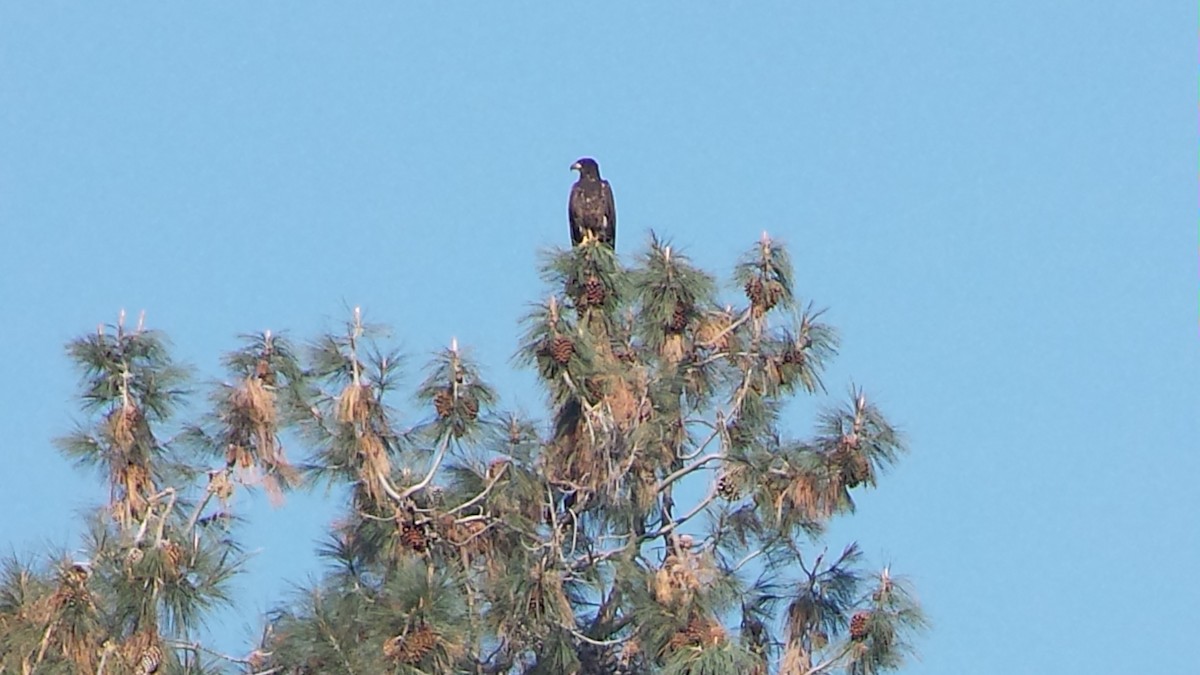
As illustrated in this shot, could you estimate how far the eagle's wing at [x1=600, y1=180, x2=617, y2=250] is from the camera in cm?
1479

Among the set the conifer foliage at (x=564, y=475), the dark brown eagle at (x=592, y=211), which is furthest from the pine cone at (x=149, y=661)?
the dark brown eagle at (x=592, y=211)

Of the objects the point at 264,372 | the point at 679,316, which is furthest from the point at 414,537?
the point at 679,316

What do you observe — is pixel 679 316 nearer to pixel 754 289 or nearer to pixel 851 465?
pixel 754 289

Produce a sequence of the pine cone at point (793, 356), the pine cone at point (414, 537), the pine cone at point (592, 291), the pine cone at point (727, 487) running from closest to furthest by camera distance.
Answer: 1. the pine cone at point (414, 537)
2. the pine cone at point (592, 291)
3. the pine cone at point (727, 487)
4. the pine cone at point (793, 356)

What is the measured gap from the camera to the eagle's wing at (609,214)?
14789 millimetres

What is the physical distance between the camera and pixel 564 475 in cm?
1220

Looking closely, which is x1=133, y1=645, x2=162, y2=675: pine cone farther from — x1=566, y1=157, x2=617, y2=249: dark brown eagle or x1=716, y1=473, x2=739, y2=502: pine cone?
x1=566, y1=157, x2=617, y2=249: dark brown eagle

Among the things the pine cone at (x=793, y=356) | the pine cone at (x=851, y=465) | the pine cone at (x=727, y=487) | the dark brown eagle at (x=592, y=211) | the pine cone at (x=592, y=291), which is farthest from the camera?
the dark brown eagle at (x=592, y=211)

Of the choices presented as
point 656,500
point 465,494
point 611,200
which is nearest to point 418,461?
point 465,494

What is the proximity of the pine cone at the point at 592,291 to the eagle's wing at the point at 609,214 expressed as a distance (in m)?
2.59

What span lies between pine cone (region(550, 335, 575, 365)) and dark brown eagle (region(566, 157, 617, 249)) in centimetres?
273

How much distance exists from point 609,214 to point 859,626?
11.0 ft

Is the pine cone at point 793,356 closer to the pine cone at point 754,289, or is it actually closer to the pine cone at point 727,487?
the pine cone at point 754,289

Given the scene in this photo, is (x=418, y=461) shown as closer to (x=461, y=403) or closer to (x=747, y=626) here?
(x=461, y=403)
